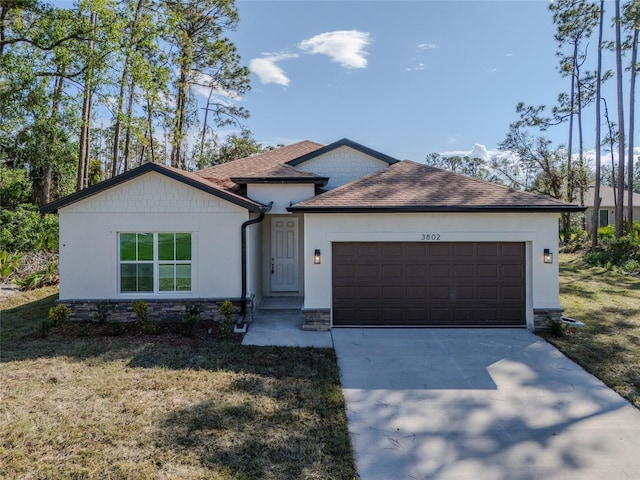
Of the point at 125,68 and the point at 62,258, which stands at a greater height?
the point at 125,68

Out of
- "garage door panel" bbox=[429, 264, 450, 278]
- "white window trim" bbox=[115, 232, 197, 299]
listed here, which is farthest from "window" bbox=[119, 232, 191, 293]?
"garage door panel" bbox=[429, 264, 450, 278]

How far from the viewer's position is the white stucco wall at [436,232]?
28.8 feet

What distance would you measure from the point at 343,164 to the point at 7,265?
12.6 metres

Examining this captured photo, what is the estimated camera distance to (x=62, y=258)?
915cm

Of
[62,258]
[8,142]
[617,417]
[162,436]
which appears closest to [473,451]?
[617,417]

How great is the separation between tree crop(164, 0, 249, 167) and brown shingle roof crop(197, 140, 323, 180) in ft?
38.0

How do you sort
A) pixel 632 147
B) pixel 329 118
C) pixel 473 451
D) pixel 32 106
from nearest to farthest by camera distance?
pixel 473 451
pixel 32 106
pixel 632 147
pixel 329 118

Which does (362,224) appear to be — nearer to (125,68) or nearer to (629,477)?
(629,477)

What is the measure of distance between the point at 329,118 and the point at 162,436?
2023 cm

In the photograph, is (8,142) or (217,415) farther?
(8,142)

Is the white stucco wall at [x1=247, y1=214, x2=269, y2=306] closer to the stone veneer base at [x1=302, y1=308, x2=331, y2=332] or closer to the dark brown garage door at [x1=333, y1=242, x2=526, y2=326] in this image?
the stone veneer base at [x1=302, y1=308, x2=331, y2=332]

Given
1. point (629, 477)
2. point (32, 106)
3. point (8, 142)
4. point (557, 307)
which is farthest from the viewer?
point (8, 142)

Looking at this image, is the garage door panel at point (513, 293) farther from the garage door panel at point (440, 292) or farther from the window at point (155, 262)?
the window at point (155, 262)

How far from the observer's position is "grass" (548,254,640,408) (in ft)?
20.7
